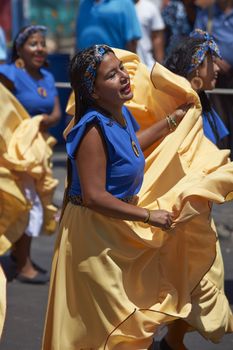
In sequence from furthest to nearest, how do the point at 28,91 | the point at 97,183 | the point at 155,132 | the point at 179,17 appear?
the point at 179,17 < the point at 28,91 < the point at 155,132 < the point at 97,183

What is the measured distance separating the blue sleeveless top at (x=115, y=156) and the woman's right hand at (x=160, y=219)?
0.58 feet

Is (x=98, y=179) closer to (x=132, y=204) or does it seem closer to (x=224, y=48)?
(x=132, y=204)

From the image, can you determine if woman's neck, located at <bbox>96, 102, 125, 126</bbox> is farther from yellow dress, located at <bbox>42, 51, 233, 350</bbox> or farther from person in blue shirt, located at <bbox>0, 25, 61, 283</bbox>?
person in blue shirt, located at <bbox>0, 25, 61, 283</bbox>

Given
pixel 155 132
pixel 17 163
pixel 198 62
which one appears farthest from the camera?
pixel 17 163

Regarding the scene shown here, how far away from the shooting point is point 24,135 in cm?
764

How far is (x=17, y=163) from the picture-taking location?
294 inches

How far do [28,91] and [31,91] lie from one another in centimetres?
3

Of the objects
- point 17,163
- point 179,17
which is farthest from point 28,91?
point 179,17

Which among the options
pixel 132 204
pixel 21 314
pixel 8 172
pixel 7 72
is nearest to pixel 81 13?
pixel 7 72

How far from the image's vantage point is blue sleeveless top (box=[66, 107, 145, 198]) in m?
4.82

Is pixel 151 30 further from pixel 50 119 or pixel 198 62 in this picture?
pixel 198 62

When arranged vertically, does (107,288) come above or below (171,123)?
below

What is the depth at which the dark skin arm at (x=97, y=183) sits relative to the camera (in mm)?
4758

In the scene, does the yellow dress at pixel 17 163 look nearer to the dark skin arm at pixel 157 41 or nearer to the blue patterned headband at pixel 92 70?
the blue patterned headband at pixel 92 70
